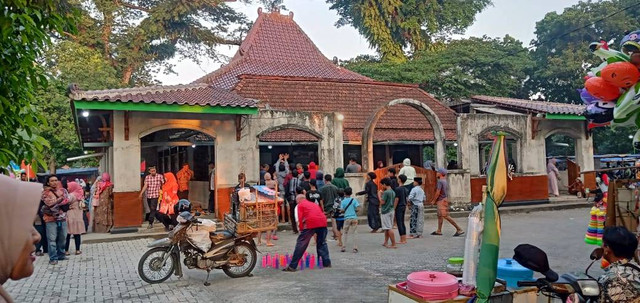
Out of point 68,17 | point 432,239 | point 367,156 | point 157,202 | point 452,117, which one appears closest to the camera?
point 68,17

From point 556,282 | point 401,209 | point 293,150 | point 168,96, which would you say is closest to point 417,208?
point 401,209

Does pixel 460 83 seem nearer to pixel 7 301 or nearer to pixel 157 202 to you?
pixel 157 202

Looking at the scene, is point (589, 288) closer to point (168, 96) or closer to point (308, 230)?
point (308, 230)

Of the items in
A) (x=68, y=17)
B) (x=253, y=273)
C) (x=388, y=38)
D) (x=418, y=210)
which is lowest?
(x=253, y=273)

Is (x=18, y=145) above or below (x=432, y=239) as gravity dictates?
above

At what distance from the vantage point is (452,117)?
2109cm

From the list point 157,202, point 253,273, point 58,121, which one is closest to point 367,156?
point 157,202

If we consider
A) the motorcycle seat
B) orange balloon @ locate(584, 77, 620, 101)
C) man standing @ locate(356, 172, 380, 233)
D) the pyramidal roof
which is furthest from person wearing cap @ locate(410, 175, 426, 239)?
the pyramidal roof

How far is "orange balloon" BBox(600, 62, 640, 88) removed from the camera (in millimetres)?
5387

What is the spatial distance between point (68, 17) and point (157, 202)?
29.9ft

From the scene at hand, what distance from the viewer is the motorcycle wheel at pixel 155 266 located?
23.9 feet

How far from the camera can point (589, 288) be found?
3.38 meters

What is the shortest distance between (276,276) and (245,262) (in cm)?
58

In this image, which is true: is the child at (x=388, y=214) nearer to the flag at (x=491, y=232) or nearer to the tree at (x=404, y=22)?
the flag at (x=491, y=232)
